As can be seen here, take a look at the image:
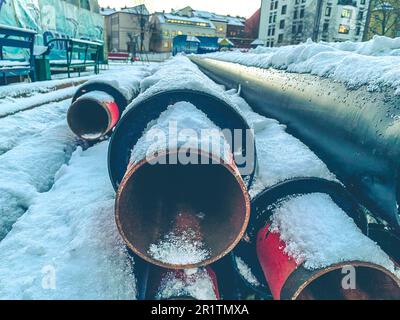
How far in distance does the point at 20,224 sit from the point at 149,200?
1067mm

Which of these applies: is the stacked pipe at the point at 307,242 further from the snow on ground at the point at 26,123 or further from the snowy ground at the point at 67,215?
the snow on ground at the point at 26,123

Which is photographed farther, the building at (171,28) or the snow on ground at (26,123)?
the building at (171,28)

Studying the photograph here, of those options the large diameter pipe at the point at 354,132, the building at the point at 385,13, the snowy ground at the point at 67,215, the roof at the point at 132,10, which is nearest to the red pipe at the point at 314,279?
the large diameter pipe at the point at 354,132

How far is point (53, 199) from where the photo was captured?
250 cm

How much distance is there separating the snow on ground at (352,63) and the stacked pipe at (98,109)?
6.31 feet

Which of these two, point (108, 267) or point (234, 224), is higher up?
point (234, 224)

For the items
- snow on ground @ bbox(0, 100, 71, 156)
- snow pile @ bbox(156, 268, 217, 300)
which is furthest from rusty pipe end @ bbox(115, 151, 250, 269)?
snow on ground @ bbox(0, 100, 71, 156)

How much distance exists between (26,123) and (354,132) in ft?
13.6

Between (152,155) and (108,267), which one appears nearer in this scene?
(152,155)

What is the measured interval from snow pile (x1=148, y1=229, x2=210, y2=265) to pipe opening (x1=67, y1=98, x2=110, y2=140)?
245 centimetres

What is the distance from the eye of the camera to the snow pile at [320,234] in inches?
45.2

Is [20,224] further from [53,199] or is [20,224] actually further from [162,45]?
[162,45]

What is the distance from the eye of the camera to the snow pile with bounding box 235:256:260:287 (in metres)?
1.68
